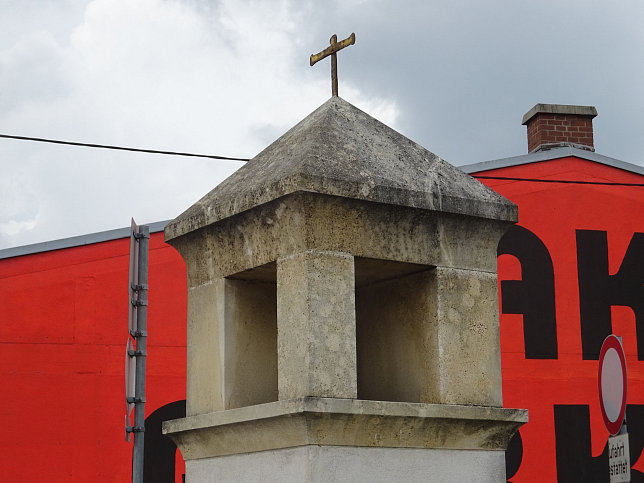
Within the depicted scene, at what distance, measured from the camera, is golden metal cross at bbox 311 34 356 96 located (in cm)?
598

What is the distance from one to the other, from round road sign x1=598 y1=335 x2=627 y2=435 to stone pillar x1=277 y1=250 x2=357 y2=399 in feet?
6.90

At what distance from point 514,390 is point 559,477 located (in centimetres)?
126

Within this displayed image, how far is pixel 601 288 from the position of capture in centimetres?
1545

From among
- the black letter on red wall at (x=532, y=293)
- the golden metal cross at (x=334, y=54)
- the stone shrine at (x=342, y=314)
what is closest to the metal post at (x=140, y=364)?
the stone shrine at (x=342, y=314)

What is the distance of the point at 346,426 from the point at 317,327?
0.46 metres

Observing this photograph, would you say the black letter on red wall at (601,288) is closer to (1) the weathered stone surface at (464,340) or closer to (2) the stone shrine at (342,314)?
(2) the stone shrine at (342,314)

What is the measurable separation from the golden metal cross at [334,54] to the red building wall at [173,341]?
8134 millimetres

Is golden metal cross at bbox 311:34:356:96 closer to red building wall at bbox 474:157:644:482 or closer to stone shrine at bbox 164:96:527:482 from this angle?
stone shrine at bbox 164:96:527:482

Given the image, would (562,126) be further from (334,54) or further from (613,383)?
(334,54)

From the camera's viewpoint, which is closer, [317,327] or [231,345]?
[317,327]

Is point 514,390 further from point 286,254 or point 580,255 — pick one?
point 286,254

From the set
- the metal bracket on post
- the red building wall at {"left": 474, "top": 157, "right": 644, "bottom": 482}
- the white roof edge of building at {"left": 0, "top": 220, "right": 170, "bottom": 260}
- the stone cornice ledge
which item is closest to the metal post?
the metal bracket on post

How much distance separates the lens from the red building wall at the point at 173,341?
1343 cm

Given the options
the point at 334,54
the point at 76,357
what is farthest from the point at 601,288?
the point at 334,54
